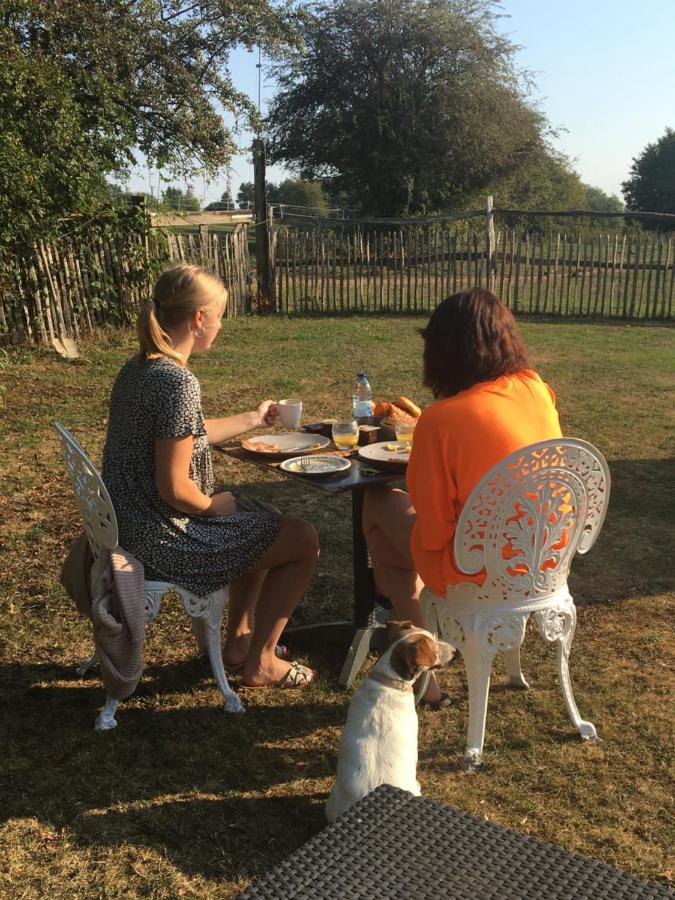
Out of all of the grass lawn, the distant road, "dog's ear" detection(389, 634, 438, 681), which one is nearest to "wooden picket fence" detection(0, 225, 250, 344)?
the distant road

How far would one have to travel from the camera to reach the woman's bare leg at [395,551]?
309 cm

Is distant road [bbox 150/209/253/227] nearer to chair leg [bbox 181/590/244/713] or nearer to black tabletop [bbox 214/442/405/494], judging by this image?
black tabletop [bbox 214/442/405/494]

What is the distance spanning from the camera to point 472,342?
2.66 m

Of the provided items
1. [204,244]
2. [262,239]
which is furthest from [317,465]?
[262,239]

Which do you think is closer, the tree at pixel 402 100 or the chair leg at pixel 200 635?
the chair leg at pixel 200 635

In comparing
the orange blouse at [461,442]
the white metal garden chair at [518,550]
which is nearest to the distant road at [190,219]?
the orange blouse at [461,442]

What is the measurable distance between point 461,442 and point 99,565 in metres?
1.33

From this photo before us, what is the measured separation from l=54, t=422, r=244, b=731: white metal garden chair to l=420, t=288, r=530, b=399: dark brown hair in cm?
117

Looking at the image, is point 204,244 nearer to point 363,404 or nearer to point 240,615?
point 363,404

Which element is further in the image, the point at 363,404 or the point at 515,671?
the point at 363,404

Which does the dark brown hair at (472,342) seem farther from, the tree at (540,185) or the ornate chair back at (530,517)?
the tree at (540,185)

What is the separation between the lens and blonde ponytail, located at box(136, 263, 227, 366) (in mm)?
2854

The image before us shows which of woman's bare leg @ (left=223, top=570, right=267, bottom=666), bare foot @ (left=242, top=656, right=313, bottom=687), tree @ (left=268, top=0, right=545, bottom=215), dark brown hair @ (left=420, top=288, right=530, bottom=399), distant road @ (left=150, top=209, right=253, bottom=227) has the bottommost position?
bare foot @ (left=242, top=656, right=313, bottom=687)

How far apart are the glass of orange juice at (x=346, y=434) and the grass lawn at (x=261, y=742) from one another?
3.16ft
